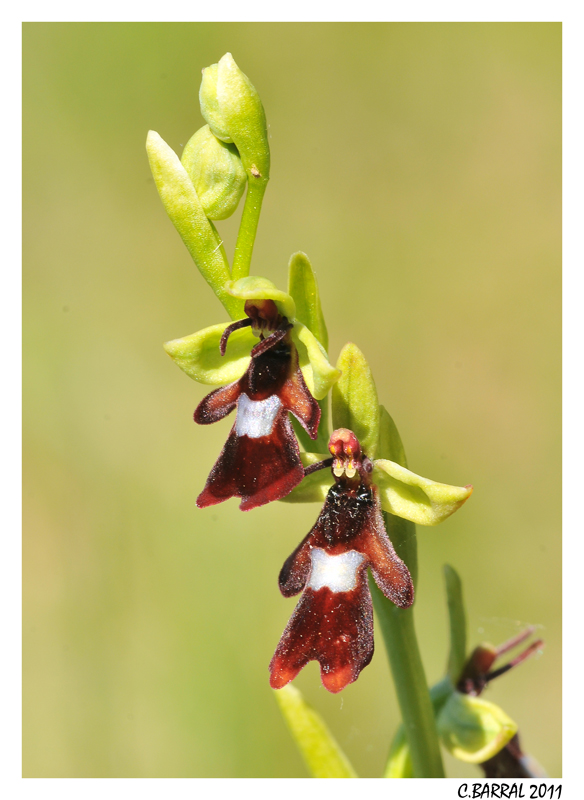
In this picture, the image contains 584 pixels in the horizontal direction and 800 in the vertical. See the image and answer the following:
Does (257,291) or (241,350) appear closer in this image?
(257,291)

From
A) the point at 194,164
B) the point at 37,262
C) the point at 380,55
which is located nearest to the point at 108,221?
the point at 37,262

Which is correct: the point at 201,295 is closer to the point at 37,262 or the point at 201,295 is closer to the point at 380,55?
the point at 37,262

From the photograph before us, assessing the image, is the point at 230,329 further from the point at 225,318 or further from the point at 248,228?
the point at 225,318

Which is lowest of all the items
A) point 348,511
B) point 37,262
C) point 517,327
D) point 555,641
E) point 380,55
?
point 555,641

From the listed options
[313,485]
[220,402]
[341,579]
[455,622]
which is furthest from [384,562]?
[455,622]

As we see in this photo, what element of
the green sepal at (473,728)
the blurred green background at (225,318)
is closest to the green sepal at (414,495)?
the green sepal at (473,728)

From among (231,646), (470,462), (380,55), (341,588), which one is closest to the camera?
(341,588)

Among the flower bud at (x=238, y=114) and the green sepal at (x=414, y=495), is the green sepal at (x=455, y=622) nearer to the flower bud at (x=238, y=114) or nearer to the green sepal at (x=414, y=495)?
the green sepal at (x=414, y=495)
